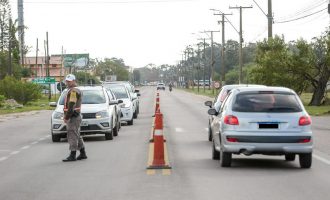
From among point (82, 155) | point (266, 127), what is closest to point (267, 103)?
point (266, 127)

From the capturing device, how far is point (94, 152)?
1756cm

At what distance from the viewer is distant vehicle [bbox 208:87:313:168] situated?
13.2 meters

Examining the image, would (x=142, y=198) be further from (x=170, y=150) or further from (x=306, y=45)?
(x=306, y=45)

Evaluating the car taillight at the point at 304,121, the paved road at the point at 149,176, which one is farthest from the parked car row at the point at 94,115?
the car taillight at the point at 304,121

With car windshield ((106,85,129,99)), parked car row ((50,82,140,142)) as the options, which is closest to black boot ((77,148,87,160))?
parked car row ((50,82,140,142))

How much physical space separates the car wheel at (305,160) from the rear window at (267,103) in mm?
829

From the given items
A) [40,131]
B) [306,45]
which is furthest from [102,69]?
[40,131]

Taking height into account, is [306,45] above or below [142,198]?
above

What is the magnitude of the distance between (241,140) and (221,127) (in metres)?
0.59

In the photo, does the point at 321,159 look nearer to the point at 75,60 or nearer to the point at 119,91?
the point at 119,91

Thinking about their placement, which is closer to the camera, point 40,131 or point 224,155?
point 224,155

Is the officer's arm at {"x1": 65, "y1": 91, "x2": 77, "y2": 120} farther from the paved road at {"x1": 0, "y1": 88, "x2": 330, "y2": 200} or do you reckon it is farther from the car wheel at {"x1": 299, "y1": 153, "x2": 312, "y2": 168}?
the car wheel at {"x1": 299, "y1": 153, "x2": 312, "y2": 168}

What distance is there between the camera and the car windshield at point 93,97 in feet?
73.3

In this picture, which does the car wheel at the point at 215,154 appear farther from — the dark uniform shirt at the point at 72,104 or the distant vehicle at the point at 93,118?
the distant vehicle at the point at 93,118
